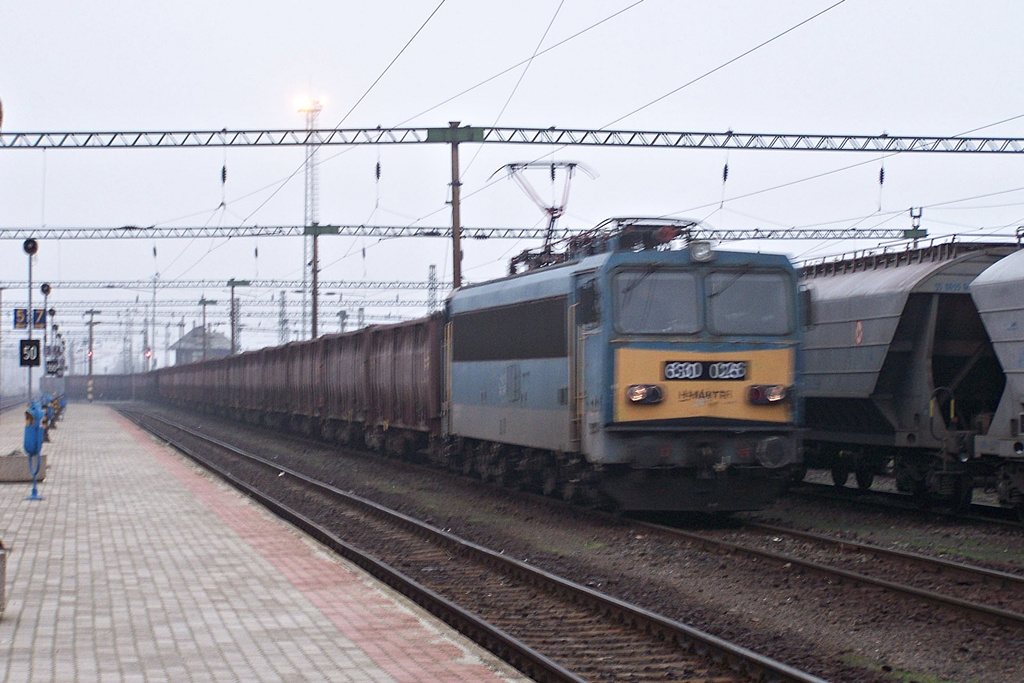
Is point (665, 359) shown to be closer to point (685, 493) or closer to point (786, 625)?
point (685, 493)

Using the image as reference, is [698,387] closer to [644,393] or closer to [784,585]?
[644,393]

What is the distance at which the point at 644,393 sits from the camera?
1309cm

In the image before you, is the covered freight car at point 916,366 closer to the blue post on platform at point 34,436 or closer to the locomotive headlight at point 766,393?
the locomotive headlight at point 766,393

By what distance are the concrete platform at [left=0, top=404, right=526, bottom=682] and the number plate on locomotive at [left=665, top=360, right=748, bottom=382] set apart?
433 centimetres

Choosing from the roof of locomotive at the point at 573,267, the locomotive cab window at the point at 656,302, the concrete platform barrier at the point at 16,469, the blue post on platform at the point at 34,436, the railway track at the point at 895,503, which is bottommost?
the railway track at the point at 895,503

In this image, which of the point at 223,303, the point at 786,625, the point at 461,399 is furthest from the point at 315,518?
the point at 223,303

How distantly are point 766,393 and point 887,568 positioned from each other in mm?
3113

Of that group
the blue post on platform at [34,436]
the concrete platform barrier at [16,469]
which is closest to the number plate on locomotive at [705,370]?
the blue post on platform at [34,436]

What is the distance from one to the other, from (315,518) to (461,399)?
3.75m

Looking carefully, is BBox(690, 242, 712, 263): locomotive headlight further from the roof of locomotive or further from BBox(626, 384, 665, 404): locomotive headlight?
BBox(626, 384, 665, 404): locomotive headlight

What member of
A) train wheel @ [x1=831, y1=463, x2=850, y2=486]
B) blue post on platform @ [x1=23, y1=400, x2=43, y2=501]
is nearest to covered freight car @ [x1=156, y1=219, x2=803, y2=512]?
train wheel @ [x1=831, y1=463, x2=850, y2=486]

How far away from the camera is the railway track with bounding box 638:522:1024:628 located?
907 cm

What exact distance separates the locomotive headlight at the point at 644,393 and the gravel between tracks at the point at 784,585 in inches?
58.2

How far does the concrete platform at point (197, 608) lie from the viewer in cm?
693
